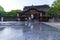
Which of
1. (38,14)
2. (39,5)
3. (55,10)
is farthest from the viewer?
(39,5)

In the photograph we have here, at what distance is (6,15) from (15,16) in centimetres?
349

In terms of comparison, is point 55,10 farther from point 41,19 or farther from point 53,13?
point 41,19

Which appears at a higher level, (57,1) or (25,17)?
→ (57,1)

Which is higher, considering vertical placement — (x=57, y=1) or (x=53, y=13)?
(x=57, y=1)

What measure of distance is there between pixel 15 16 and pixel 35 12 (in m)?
8.11

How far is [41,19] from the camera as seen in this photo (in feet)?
209

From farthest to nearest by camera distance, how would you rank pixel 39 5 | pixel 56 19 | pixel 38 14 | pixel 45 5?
pixel 39 5 < pixel 45 5 < pixel 38 14 < pixel 56 19

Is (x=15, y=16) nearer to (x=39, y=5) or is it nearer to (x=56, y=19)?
(x=39, y=5)

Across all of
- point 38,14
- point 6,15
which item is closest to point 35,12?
point 38,14

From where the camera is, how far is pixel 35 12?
69.9 metres

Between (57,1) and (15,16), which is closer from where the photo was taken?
(57,1)

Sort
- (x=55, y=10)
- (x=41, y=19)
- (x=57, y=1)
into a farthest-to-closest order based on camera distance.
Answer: (x=41, y=19) < (x=57, y=1) < (x=55, y=10)

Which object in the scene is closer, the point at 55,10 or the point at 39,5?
the point at 55,10

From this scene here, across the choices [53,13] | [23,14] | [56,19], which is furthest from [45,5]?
[53,13]
